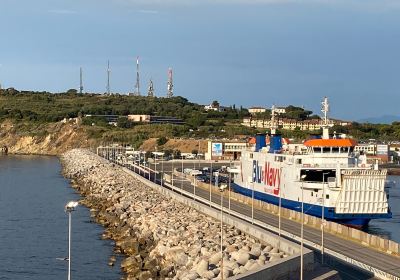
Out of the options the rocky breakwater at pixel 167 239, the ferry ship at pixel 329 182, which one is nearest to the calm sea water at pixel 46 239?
the rocky breakwater at pixel 167 239

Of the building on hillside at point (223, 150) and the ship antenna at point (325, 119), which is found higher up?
the ship antenna at point (325, 119)

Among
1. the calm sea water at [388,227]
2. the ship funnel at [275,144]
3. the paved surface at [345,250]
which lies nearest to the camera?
the paved surface at [345,250]

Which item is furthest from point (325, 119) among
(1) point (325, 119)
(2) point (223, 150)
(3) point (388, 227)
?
(2) point (223, 150)

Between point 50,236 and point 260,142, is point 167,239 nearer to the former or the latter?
point 50,236

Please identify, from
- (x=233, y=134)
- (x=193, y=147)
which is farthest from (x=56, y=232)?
(x=233, y=134)

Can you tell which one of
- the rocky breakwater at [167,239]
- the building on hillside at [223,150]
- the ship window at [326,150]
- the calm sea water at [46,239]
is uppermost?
the ship window at [326,150]

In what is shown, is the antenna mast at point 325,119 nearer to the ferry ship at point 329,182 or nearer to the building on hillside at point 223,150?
the ferry ship at point 329,182

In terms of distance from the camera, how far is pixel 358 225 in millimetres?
59969

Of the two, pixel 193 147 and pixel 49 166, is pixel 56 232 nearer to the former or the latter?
pixel 49 166

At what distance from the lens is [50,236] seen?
5869 centimetres

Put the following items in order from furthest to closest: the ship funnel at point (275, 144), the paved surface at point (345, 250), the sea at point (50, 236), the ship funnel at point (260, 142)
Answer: the ship funnel at point (260, 142), the ship funnel at point (275, 144), the sea at point (50, 236), the paved surface at point (345, 250)

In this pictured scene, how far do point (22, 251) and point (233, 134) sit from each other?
146 meters

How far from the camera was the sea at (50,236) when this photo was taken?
1802 inches

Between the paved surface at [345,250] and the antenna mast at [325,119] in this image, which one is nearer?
the paved surface at [345,250]
